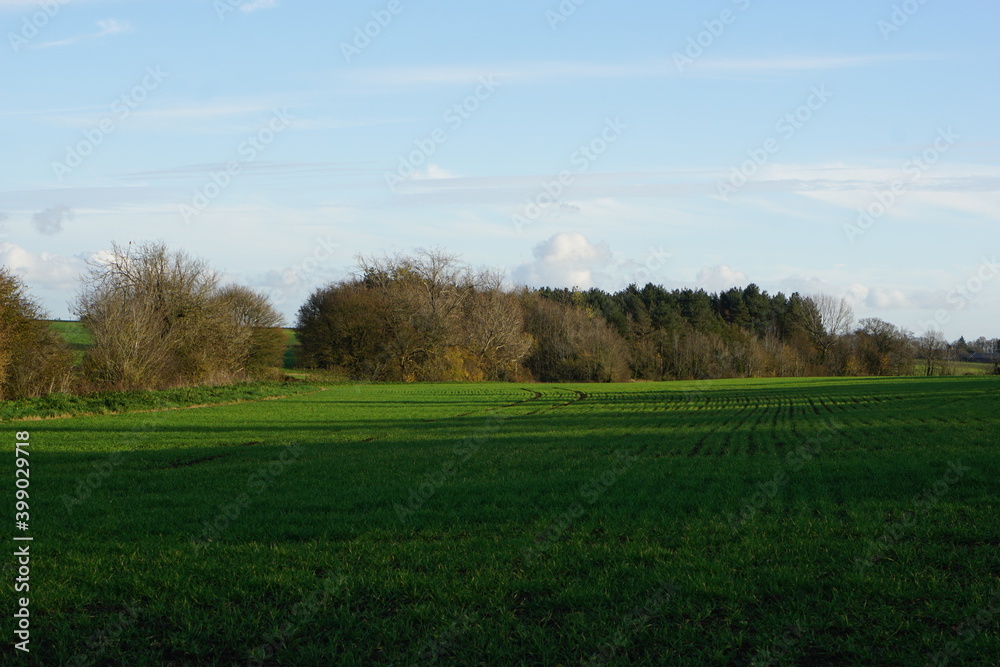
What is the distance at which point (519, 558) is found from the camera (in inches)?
302

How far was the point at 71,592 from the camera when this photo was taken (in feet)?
21.5

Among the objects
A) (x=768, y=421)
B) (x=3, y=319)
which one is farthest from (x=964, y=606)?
(x=3, y=319)

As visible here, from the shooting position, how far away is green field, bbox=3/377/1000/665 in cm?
556

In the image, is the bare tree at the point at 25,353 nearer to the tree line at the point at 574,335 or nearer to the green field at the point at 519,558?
the green field at the point at 519,558

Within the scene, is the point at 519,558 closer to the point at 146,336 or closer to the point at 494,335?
the point at 146,336

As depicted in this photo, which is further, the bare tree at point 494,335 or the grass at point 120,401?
the bare tree at point 494,335

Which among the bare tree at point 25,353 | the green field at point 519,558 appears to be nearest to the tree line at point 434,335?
the bare tree at point 25,353

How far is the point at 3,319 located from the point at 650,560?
1370 inches

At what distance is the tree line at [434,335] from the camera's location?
38.4 meters

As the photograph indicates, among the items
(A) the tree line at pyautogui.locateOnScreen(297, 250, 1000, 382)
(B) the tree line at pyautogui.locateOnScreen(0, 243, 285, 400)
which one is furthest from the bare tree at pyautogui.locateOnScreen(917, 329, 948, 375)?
(B) the tree line at pyautogui.locateOnScreen(0, 243, 285, 400)

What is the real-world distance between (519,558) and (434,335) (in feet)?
210

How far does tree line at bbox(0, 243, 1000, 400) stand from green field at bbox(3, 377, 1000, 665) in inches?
953

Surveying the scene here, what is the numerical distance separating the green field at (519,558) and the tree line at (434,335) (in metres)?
24.2

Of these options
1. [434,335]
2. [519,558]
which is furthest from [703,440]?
[434,335]
